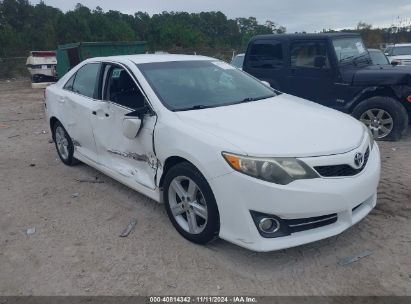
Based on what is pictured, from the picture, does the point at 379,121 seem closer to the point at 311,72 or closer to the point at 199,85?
the point at 311,72

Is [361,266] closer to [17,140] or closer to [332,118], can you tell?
[332,118]

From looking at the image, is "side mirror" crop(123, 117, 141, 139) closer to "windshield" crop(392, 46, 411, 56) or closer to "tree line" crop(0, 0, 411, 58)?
"windshield" crop(392, 46, 411, 56)

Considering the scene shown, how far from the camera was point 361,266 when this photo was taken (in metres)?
3.19

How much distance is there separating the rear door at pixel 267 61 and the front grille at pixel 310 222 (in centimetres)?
483

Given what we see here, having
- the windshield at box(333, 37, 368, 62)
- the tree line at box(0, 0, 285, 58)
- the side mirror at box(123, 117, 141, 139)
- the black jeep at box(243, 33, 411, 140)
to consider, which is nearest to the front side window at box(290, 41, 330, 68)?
the black jeep at box(243, 33, 411, 140)

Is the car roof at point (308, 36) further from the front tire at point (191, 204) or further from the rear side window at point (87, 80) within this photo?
the front tire at point (191, 204)

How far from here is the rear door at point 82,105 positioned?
4.82m

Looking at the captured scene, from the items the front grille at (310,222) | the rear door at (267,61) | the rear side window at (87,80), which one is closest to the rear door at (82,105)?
the rear side window at (87,80)

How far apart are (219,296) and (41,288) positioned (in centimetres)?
139

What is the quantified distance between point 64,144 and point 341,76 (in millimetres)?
4752

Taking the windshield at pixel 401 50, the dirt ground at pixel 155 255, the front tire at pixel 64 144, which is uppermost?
the windshield at pixel 401 50

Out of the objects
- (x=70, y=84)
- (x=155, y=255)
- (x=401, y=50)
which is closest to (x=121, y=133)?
(x=155, y=255)

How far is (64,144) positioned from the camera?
19.2ft

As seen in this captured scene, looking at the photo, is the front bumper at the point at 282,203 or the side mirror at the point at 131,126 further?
the side mirror at the point at 131,126
